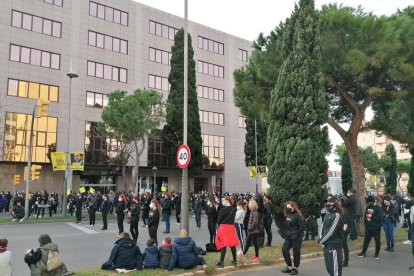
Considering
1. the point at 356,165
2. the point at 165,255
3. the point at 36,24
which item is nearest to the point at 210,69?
the point at 36,24

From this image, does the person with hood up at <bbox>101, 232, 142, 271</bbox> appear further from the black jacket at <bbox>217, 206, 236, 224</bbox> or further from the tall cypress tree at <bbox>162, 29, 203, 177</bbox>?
the tall cypress tree at <bbox>162, 29, 203, 177</bbox>

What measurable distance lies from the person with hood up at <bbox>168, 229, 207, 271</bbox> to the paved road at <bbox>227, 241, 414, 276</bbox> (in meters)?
1.05

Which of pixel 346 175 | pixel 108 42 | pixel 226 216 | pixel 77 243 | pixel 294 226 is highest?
pixel 108 42

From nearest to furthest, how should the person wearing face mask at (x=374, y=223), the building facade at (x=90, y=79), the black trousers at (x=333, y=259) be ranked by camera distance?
the black trousers at (x=333, y=259), the person wearing face mask at (x=374, y=223), the building facade at (x=90, y=79)

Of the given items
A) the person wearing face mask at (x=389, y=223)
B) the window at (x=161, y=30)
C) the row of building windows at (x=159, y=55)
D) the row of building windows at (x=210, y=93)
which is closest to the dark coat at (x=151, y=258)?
the person wearing face mask at (x=389, y=223)

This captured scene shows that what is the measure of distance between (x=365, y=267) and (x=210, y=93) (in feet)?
137

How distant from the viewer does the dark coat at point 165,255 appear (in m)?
9.47

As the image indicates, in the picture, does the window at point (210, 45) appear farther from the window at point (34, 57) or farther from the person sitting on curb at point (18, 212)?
the person sitting on curb at point (18, 212)

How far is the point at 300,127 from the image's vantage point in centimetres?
1315

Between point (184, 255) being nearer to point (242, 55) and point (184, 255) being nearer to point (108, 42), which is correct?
point (108, 42)

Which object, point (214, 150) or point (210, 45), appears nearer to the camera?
point (214, 150)

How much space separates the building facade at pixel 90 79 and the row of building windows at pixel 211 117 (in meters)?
0.12

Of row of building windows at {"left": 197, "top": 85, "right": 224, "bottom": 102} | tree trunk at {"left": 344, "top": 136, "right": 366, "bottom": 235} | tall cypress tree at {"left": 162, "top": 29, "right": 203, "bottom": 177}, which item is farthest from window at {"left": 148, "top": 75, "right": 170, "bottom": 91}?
tree trunk at {"left": 344, "top": 136, "right": 366, "bottom": 235}

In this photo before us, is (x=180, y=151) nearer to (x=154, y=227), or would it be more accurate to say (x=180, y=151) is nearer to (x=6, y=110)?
(x=154, y=227)
